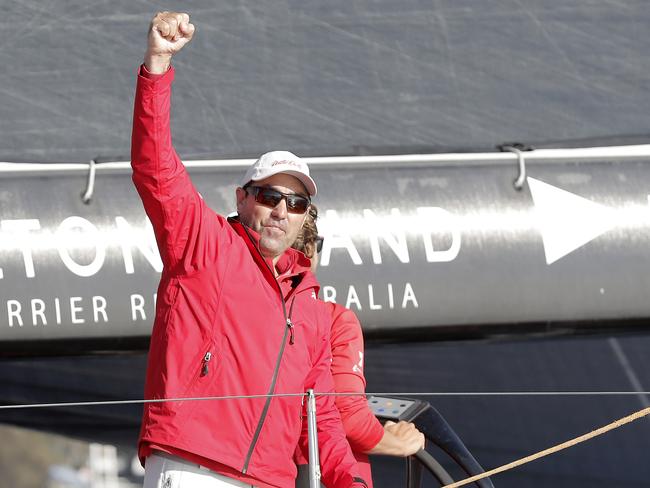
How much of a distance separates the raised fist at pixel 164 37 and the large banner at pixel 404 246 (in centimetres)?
100

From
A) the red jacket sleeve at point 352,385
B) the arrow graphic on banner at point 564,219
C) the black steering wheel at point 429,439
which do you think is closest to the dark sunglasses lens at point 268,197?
the red jacket sleeve at point 352,385

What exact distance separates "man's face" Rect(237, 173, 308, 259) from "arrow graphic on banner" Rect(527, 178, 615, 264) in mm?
1021

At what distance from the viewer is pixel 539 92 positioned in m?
2.88

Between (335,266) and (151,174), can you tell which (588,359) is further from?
(151,174)

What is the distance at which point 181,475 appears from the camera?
56.0 inches

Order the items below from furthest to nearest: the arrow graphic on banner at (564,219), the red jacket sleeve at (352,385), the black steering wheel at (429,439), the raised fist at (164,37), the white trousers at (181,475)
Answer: the arrow graphic on banner at (564,219)
the black steering wheel at (429,439)
the red jacket sleeve at (352,385)
the white trousers at (181,475)
the raised fist at (164,37)

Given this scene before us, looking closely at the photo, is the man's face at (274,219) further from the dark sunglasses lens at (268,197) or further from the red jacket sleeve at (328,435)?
the red jacket sleeve at (328,435)

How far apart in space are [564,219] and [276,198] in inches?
42.7

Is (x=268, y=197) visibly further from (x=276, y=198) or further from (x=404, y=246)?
(x=404, y=246)

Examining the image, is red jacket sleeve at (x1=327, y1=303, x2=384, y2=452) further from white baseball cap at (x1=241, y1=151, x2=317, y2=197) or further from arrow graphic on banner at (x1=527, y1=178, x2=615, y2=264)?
arrow graphic on banner at (x1=527, y1=178, x2=615, y2=264)

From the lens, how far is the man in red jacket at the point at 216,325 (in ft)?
→ 4.53

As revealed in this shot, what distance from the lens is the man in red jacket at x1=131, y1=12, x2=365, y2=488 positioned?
4.53 feet

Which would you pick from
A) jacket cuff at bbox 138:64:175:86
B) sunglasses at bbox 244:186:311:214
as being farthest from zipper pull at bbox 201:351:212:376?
jacket cuff at bbox 138:64:175:86

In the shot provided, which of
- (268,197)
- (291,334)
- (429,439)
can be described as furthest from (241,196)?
(429,439)
